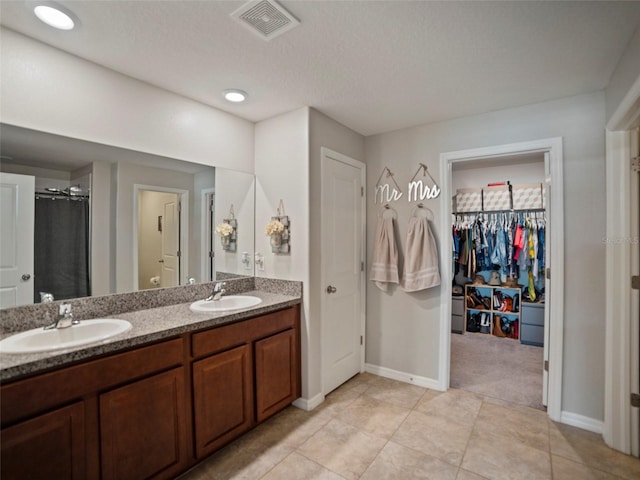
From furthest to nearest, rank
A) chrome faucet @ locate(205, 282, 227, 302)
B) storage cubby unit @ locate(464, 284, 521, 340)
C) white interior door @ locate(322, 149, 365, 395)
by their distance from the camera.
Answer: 1. storage cubby unit @ locate(464, 284, 521, 340)
2. white interior door @ locate(322, 149, 365, 395)
3. chrome faucet @ locate(205, 282, 227, 302)

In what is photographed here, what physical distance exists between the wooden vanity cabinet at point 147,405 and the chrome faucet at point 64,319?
389mm

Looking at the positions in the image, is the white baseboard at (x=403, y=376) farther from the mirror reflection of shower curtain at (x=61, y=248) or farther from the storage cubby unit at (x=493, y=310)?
the mirror reflection of shower curtain at (x=61, y=248)

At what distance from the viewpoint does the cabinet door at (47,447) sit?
118cm

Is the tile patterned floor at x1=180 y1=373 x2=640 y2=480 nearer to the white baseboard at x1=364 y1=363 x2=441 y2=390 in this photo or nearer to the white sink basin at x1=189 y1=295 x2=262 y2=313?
the white baseboard at x1=364 y1=363 x2=441 y2=390

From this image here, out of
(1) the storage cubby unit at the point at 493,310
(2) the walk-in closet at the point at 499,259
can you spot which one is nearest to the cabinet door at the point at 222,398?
(2) the walk-in closet at the point at 499,259

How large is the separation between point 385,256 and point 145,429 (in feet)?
7.17

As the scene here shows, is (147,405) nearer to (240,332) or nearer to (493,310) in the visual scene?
(240,332)

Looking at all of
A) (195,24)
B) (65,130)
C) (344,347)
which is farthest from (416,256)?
(65,130)

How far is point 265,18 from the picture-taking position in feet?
4.85

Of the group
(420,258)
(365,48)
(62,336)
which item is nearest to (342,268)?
(420,258)

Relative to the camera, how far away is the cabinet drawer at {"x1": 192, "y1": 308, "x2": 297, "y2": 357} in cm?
184

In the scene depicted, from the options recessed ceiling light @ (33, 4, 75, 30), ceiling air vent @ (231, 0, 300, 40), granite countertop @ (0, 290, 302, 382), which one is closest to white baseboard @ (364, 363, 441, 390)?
granite countertop @ (0, 290, 302, 382)

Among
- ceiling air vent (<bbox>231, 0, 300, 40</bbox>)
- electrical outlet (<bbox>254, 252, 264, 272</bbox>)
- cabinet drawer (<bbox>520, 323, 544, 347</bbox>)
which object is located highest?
ceiling air vent (<bbox>231, 0, 300, 40</bbox>)

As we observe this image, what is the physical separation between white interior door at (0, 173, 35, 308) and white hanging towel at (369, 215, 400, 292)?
2.47 m
